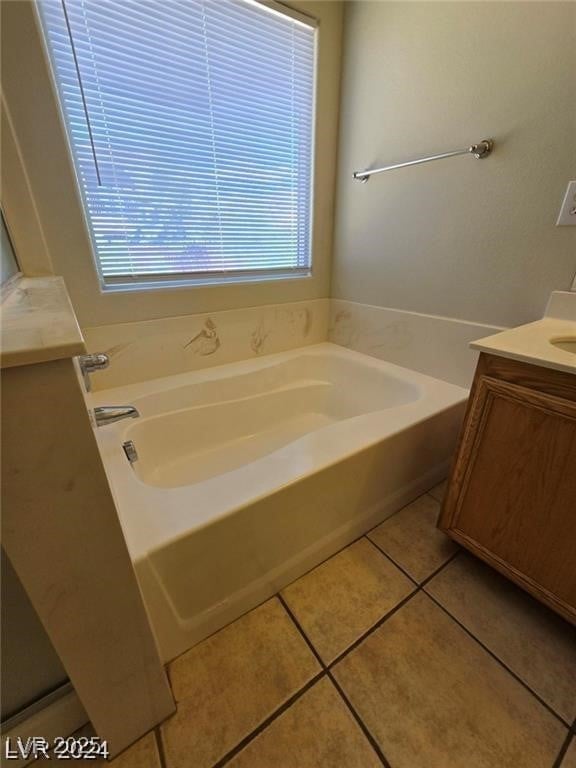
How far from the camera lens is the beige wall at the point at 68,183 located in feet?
3.32

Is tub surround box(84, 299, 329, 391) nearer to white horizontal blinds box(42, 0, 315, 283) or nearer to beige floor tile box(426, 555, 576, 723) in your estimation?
white horizontal blinds box(42, 0, 315, 283)

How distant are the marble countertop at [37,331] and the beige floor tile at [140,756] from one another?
→ 91cm

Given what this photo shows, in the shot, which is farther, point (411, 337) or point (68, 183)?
point (411, 337)

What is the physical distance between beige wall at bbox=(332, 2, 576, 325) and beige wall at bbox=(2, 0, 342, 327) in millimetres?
99

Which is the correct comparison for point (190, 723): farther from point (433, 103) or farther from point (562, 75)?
point (433, 103)

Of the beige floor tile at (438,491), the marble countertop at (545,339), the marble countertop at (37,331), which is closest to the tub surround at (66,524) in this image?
the marble countertop at (37,331)

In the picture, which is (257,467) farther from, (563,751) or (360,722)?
(563,751)

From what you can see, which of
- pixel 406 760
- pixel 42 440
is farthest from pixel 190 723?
pixel 42 440

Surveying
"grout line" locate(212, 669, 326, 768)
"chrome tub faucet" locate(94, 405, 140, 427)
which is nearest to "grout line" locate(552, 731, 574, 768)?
"grout line" locate(212, 669, 326, 768)

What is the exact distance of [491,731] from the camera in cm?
73

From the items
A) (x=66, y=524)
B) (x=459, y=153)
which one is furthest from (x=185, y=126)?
(x=66, y=524)

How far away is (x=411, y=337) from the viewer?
5.30ft

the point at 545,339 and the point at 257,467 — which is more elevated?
the point at 545,339

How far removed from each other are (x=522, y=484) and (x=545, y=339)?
17.1 inches
